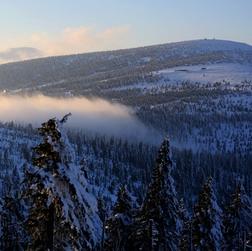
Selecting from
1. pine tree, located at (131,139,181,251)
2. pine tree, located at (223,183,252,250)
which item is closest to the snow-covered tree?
pine tree, located at (131,139,181,251)

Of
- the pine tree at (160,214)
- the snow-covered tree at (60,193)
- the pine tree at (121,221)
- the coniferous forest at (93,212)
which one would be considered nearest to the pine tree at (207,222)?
the coniferous forest at (93,212)

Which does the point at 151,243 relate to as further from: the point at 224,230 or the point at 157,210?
the point at 224,230

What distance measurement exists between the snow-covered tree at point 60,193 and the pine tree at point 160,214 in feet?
57.1

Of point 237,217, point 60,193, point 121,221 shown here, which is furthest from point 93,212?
point 237,217

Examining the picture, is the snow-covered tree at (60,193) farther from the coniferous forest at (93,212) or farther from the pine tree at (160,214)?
the pine tree at (160,214)

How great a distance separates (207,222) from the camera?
5044cm

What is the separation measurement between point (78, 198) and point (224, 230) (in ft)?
121

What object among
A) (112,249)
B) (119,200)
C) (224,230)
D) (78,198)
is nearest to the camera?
(78,198)

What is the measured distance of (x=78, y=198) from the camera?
24.7 meters

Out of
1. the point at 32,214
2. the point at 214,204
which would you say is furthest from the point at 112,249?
the point at 32,214

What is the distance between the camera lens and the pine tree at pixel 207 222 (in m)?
49.6

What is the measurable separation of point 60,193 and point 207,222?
2808 cm

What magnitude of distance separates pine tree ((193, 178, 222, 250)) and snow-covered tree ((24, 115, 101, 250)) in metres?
25.2

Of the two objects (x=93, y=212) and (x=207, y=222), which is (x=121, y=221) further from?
(x=93, y=212)
